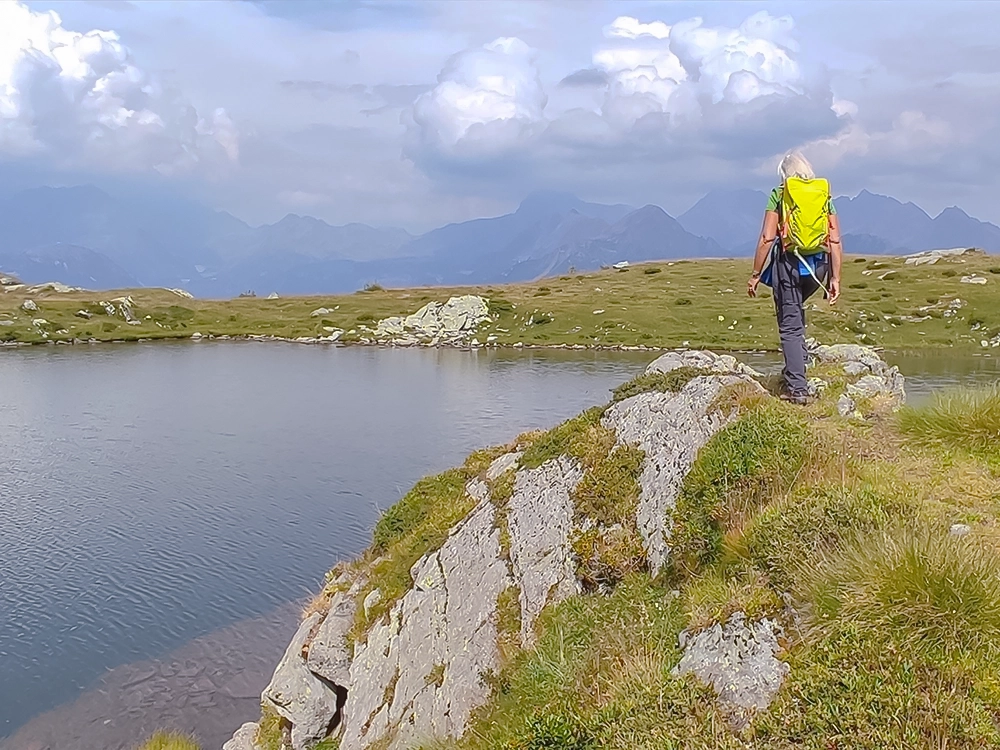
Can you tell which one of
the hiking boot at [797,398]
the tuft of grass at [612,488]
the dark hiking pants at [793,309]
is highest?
the dark hiking pants at [793,309]

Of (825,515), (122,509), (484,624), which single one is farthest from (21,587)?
(825,515)

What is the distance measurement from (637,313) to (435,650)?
95146 millimetres

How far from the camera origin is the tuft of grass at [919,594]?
6387mm

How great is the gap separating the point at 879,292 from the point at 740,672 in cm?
11151

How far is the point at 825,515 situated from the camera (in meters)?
8.20

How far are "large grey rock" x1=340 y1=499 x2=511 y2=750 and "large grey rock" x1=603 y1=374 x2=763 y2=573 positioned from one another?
8.68ft

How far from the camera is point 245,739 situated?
17266mm

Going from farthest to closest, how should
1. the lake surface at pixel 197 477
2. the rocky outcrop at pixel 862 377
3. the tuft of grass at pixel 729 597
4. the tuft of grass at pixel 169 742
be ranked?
the lake surface at pixel 197 477 → the tuft of grass at pixel 169 742 → the rocky outcrop at pixel 862 377 → the tuft of grass at pixel 729 597

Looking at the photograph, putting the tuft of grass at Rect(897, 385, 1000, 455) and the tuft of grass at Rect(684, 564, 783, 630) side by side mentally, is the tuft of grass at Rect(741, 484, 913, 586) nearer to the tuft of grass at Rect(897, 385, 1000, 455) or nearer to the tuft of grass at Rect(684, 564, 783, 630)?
the tuft of grass at Rect(684, 564, 783, 630)


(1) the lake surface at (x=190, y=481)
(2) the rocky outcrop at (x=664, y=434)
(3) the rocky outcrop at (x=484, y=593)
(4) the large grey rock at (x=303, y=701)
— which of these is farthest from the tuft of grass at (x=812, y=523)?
(1) the lake surface at (x=190, y=481)

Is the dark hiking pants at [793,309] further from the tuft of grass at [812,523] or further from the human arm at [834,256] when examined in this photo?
the tuft of grass at [812,523]

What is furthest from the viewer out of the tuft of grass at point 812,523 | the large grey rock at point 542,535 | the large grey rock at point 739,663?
the large grey rock at point 542,535

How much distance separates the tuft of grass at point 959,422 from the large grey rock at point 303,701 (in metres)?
11.4

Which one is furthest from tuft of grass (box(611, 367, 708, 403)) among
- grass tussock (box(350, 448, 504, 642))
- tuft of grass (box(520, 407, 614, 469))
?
grass tussock (box(350, 448, 504, 642))
